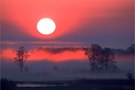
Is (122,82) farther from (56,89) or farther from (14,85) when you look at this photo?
(14,85)

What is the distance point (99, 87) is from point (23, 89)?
20.1 feet

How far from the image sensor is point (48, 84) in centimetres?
5481

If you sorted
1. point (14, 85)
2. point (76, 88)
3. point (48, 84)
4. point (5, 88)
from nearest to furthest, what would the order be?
1. point (5, 88)
2. point (14, 85)
3. point (76, 88)
4. point (48, 84)

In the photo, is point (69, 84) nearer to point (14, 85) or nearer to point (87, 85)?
point (87, 85)

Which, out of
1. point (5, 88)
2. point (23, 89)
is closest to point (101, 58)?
point (23, 89)

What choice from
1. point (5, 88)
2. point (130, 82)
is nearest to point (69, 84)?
point (130, 82)

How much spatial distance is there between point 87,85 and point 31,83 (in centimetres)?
420

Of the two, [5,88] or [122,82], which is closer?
[5,88]

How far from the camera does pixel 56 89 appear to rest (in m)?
50.6

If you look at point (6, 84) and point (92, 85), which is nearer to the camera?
point (6, 84)

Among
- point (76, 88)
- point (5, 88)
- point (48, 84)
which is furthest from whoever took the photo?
point (48, 84)

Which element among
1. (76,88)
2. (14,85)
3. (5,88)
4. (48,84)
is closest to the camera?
(5,88)

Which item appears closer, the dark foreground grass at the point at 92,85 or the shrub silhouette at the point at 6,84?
the shrub silhouette at the point at 6,84

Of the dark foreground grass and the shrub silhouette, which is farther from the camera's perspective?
the dark foreground grass
